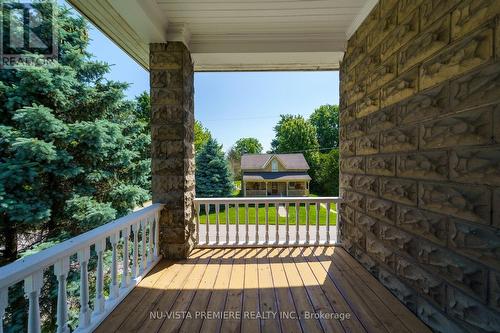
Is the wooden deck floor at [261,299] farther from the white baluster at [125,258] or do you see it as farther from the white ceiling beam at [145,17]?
the white ceiling beam at [145,17]

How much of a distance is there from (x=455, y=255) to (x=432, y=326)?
1.96 feet

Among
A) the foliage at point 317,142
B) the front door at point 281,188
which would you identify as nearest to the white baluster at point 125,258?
the front door at point 281,188

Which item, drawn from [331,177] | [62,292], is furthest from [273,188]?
[62,292]

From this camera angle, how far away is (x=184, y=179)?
8.88 ft

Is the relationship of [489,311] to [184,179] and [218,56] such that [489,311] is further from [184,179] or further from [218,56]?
[218,56]

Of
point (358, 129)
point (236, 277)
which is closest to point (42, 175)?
point (236, 277)

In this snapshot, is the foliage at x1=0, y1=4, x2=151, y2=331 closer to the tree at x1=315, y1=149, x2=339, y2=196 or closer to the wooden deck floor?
the wooden deck floor

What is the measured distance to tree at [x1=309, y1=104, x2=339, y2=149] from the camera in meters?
24.6

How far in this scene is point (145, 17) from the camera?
213cm

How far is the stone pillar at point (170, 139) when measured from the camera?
2.66 meters

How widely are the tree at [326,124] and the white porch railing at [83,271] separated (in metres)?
24.0

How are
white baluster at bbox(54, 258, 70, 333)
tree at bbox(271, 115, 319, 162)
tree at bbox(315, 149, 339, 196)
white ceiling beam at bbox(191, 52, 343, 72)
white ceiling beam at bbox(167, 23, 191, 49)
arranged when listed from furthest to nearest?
tree at bbox(271, 115, 319, 162) < tree at bbox(315, 149, 339, 196) < white ceiling beam at bbox(191, 52, 343, 72) < white ceiling beam at bbox(167, 23, 191, 49) < white baluster at bbox(54, 258, 70, 333)

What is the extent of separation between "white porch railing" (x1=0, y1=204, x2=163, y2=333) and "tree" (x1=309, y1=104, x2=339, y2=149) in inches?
944

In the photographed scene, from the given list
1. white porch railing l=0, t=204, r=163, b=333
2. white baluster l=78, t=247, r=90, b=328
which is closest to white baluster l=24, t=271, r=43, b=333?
white porch railing l=0, t=204, r=163, b=333
